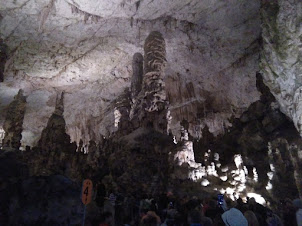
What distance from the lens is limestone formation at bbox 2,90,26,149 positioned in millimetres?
12195

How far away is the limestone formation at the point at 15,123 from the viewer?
12195mm

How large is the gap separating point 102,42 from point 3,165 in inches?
374

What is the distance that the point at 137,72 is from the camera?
1246cm

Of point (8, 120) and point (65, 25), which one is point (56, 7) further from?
point (8, 120)

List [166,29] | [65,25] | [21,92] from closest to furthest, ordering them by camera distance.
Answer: [65,25], [166,29], [21,92]

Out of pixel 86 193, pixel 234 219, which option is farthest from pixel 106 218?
pixel 234 219

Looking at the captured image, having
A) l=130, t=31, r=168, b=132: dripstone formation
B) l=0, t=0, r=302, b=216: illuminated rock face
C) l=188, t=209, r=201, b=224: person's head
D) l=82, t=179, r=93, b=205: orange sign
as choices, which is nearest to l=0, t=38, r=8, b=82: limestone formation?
l=0, t=0, r=302, b=216: illuminated rock face

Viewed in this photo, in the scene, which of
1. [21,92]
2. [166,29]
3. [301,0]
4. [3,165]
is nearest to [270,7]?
[301,0]

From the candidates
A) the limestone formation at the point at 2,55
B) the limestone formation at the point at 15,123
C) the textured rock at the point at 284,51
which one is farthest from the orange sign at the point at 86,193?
the limestone formation at the point at 15,123

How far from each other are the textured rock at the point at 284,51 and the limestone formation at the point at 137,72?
244 inches

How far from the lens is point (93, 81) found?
14227 millimetres

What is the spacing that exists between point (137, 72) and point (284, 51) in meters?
7.28

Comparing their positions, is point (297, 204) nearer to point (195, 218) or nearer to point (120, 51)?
point (195, 218)

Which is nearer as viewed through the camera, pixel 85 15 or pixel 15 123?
pixel 85 15
